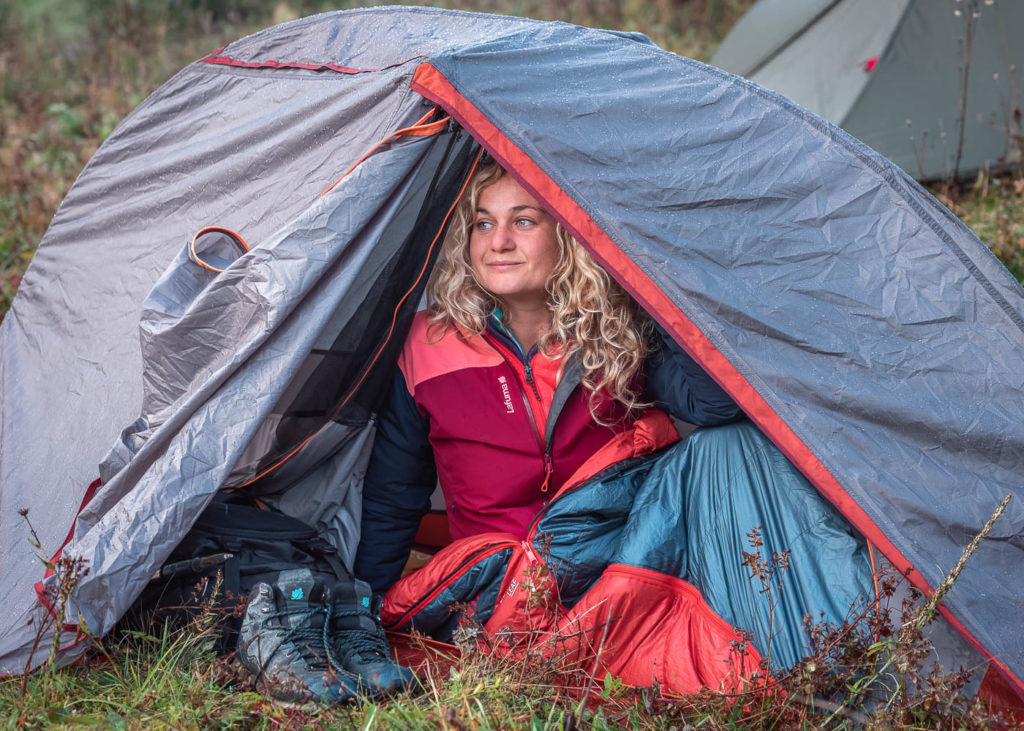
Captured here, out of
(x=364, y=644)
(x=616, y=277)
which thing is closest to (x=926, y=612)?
(x=616, y=277)

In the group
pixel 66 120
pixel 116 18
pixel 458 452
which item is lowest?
pixel 458 452

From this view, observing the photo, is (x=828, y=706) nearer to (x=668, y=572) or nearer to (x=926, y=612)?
(x=926, y=612)

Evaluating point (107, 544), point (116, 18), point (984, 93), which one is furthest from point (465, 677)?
point (116, 18)

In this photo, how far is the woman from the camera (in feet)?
8.02

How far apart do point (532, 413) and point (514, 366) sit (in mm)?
132

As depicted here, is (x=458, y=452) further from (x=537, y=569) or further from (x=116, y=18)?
(x=116, y=18)

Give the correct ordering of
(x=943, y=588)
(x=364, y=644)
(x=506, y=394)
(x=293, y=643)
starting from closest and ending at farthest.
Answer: (x=943, y=588), (x=293, y=643), (x=364, y=644), (x=506, y=394)

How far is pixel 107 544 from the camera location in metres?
2.06

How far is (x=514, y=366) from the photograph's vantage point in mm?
2496

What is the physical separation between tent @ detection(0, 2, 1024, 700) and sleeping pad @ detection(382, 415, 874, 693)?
202 mm

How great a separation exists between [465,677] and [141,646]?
2.60ft

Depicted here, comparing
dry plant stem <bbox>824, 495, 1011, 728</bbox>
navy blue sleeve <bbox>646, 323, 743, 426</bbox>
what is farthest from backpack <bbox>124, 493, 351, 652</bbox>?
dry plant stem <bbox>824, 495, 1011, 728</bbox>

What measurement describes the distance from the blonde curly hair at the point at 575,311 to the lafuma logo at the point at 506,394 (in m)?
0.13

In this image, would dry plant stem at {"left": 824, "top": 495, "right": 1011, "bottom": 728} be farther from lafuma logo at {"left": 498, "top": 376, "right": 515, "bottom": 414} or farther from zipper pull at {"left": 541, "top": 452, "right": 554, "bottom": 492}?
lafuma logo at {"left": 498, "top": 376, "right": 515, "bottom": 414}
